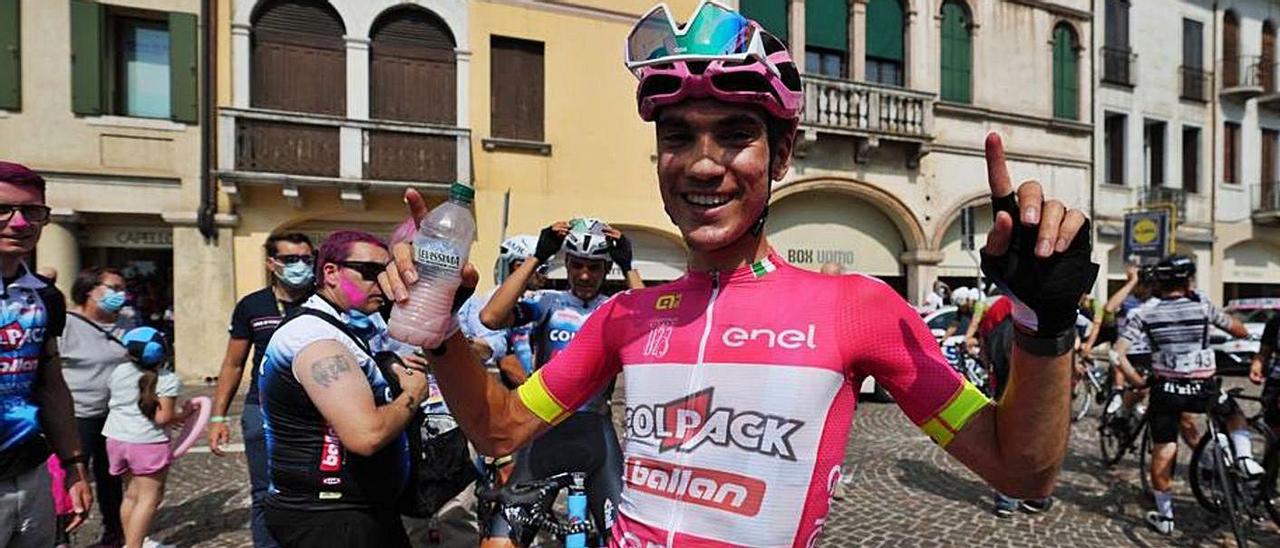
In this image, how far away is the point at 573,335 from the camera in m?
3.47

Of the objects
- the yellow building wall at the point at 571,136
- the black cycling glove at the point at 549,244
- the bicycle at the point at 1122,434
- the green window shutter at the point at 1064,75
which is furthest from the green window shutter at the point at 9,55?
the green window shutter at the point at 1064,75

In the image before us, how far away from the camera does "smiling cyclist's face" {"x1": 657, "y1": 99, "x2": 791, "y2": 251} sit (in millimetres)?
1547

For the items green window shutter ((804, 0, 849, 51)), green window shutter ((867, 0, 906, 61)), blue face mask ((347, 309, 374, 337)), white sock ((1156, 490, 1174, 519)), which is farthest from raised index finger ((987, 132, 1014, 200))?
green window shutter ((867, 0, 906, 61))

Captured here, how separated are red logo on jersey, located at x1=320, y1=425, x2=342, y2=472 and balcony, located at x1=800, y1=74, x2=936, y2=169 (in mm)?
13734

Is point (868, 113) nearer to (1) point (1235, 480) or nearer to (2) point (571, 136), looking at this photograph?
(2) point (571, 136)

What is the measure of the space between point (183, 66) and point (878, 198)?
13.5 m

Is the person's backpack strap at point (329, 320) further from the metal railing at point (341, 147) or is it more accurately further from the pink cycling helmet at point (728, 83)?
the metal railing at point (341, 147)

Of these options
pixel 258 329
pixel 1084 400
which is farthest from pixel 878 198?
pixel 258 329

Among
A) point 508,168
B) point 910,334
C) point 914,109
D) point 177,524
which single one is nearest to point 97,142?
point 508,168

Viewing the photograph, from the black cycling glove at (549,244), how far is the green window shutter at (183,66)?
10524 mm

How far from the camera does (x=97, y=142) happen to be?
11.0 metres

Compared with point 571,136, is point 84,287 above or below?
below

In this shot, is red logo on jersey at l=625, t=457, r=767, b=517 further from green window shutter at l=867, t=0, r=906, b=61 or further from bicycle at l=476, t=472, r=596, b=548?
green window shutter at l=867, t=0, r=906, b=61

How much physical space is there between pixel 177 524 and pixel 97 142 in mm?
8360
